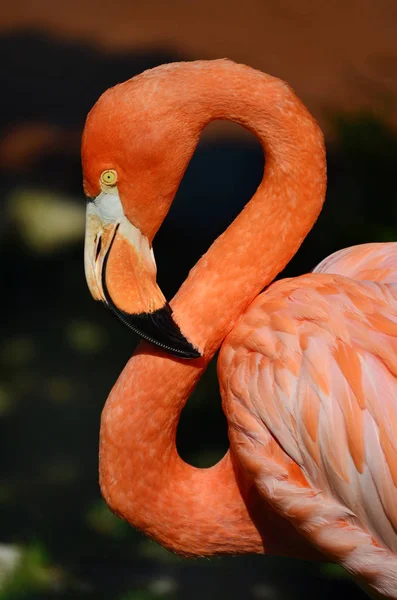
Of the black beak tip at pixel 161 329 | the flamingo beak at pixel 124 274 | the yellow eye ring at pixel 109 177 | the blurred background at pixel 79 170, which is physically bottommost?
the blurred background at pixel 79 170

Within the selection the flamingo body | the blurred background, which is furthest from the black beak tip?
the blurred background

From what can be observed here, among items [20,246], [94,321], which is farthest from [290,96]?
[20,246]

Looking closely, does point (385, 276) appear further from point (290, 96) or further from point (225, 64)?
point (225, 64)

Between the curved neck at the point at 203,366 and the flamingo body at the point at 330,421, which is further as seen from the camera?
the curved neck at the point at 203,366

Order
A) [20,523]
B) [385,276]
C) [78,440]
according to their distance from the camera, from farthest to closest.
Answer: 1. [78,440]
2. [20,523]
3. [385,276]

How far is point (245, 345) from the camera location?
6.93ft

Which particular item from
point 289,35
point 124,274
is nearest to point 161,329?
point 124,274

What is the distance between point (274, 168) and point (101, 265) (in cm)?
47

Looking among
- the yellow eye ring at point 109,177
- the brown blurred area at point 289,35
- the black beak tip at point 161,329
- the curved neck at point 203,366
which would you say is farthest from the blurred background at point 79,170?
the yellow eye ring at point 109,177

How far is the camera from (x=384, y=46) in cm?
488

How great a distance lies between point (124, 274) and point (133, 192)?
0.19 meters

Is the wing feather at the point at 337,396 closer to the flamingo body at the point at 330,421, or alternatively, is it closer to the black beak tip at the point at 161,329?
the flamingo body at the point at 330,421

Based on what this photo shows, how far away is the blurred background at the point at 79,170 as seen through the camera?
12.9 feet

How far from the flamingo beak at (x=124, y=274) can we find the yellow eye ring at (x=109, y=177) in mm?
25
